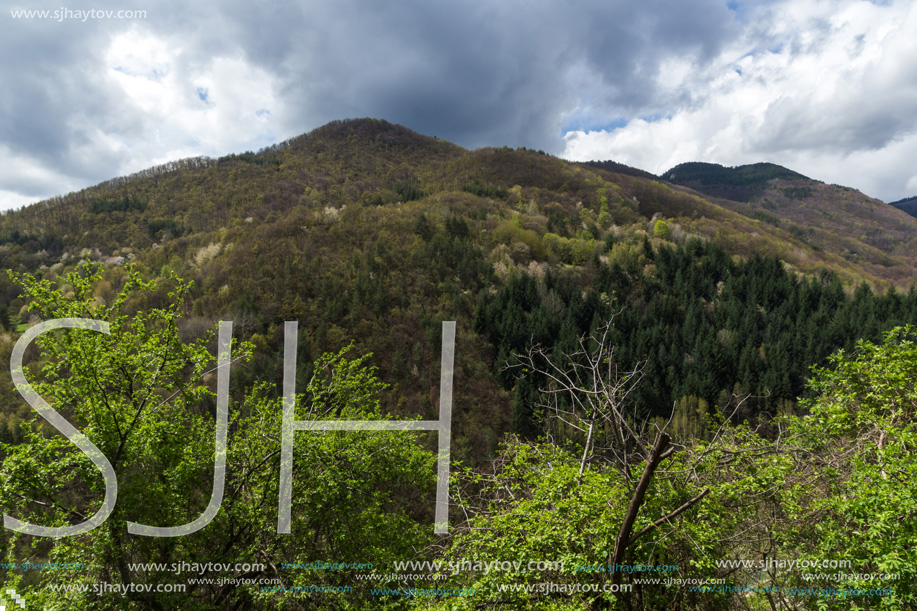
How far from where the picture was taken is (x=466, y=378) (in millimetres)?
41469

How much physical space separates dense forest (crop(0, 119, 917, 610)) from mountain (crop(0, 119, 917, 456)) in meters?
0.46

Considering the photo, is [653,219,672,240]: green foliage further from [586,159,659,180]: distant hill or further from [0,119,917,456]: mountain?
[586,159,659,180]: distant hill

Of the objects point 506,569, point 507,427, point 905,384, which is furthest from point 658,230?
point 506,569

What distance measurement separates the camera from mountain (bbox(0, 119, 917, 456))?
133ft

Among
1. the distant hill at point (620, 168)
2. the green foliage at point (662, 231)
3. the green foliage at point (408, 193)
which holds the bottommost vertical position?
the green foliage at point (662, 231)

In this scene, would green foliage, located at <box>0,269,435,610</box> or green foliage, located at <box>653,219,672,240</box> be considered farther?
green foliage, located at <box>653,219,672,240</box>

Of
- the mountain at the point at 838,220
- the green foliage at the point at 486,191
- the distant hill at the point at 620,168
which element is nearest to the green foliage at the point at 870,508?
the green foliage at the point at 486,191

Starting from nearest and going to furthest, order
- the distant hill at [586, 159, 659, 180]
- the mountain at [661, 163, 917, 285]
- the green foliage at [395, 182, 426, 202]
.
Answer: the green foliage at [395, 182, 426, 202], the mountain at [661, 163, 917, 285], the distant hill at [586, 159, 659, 180]

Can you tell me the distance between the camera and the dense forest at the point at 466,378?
459 cm

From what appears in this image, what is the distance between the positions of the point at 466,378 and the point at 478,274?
690 inches

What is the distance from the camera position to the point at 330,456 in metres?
7.50

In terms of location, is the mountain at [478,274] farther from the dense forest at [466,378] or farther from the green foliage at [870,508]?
the green foliage at [870,508]

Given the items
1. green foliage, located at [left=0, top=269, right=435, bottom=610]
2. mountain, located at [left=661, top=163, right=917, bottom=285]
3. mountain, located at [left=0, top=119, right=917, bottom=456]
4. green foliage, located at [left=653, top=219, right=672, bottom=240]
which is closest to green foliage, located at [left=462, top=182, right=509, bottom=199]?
mountain, located at [left=0, top=119, right=917, bottom=456]

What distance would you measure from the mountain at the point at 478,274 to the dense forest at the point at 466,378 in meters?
0.46
